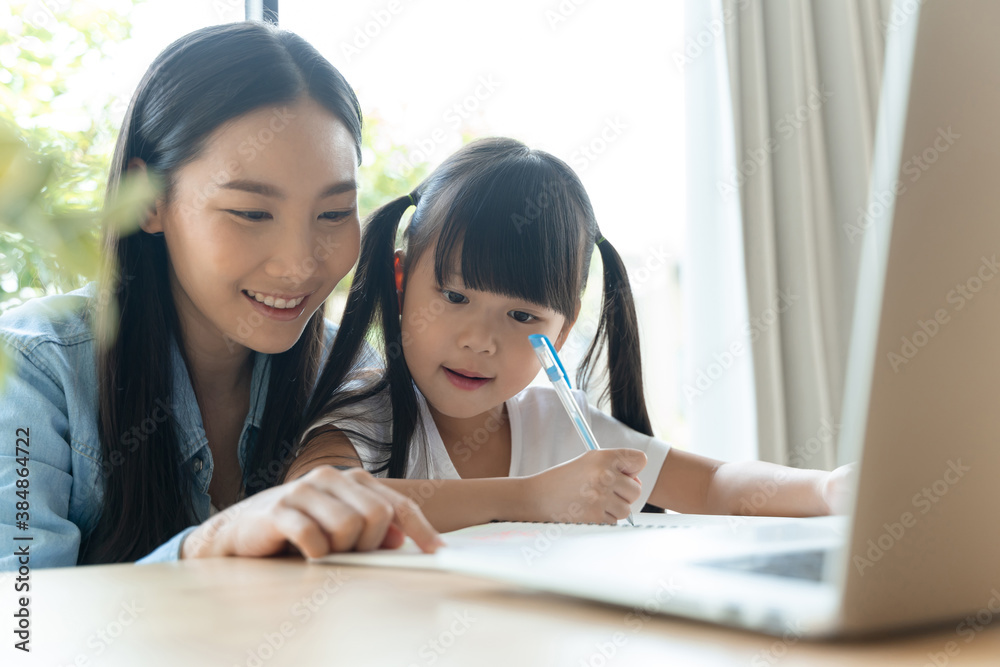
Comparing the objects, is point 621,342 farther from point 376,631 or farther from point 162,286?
point 376,631

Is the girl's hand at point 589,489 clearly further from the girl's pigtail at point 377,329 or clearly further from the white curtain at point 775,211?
the white curtain at point 775,211

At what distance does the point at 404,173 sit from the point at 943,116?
2.63 meters

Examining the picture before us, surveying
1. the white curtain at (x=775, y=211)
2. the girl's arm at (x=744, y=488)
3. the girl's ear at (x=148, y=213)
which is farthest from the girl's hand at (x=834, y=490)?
the white curtain at (x=775, y=211)

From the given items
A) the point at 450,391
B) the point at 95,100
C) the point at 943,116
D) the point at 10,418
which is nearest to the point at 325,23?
the point at 95,100

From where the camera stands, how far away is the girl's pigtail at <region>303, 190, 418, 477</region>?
112 centimetres

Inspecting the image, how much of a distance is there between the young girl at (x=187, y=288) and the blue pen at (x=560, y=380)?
295 mm

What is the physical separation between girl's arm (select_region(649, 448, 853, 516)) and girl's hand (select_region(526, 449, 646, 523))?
9.5 inches

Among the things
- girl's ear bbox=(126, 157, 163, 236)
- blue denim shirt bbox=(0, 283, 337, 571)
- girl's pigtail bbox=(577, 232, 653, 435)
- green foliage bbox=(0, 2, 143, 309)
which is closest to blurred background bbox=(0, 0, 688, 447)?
green foliage bbox=(0, 2, 143, 309)

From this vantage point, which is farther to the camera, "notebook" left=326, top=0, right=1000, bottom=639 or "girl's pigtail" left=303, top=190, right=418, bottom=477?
"girl's pigtail" left=303, top=190, right=418, bottom=477

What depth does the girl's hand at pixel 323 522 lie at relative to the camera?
51 cm

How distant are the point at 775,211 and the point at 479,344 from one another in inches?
55.7

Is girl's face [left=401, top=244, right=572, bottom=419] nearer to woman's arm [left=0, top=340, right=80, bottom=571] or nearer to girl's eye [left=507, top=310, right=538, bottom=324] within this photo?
girl's eye [left=507, top=310, right=538, bottom=324]

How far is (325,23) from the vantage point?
6.59 feet

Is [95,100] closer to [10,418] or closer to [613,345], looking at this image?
[10,418]
